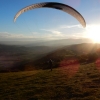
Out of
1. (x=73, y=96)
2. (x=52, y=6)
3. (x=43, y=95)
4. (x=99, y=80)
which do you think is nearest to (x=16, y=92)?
(x=43, y=95)

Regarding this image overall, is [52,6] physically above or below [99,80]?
above

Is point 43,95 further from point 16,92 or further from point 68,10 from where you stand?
point 68,10

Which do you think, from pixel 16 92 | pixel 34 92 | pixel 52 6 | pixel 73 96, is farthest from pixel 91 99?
pixel 52 6

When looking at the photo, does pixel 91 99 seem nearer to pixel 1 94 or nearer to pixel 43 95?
A: pixel 43 95

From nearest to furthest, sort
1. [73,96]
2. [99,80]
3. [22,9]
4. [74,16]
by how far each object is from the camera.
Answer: [22,9], [74,16], [73,96], [99,80]

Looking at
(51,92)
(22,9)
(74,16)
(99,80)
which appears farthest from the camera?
(99,80)

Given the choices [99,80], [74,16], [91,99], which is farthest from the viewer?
[99,80]

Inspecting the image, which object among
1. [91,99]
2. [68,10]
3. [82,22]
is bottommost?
[91,99]

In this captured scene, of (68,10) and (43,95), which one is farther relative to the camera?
(43,95)

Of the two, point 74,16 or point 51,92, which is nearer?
point 74,16
